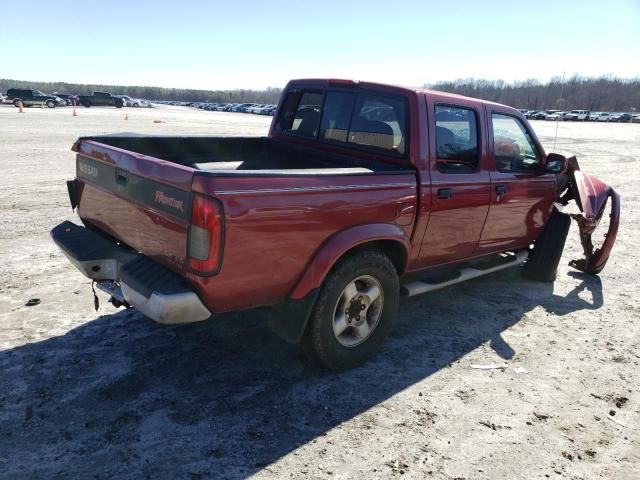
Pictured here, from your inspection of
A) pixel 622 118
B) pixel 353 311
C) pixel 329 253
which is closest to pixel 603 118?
pixel 622 118

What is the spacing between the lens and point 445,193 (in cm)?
412

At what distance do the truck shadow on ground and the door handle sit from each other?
1240mm

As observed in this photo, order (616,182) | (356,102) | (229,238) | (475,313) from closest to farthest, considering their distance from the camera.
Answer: (229,238), (356,102), (475,313), (616,182)

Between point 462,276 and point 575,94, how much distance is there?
530ft

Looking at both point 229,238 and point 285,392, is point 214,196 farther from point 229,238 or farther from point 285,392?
point 285,392

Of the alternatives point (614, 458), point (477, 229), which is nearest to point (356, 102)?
point (477, 229)

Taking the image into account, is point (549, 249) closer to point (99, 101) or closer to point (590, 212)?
point (590, 212)

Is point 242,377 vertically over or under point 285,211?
under

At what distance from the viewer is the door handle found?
4074 millimetres

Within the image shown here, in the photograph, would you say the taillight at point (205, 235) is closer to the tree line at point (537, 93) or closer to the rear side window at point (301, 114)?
the rear side window at point (301, 114)

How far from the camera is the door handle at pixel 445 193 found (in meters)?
4.07

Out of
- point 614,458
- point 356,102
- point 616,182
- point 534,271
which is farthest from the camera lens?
point 616,182

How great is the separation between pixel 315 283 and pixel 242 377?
3.06 feet

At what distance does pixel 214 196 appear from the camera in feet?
8.87
